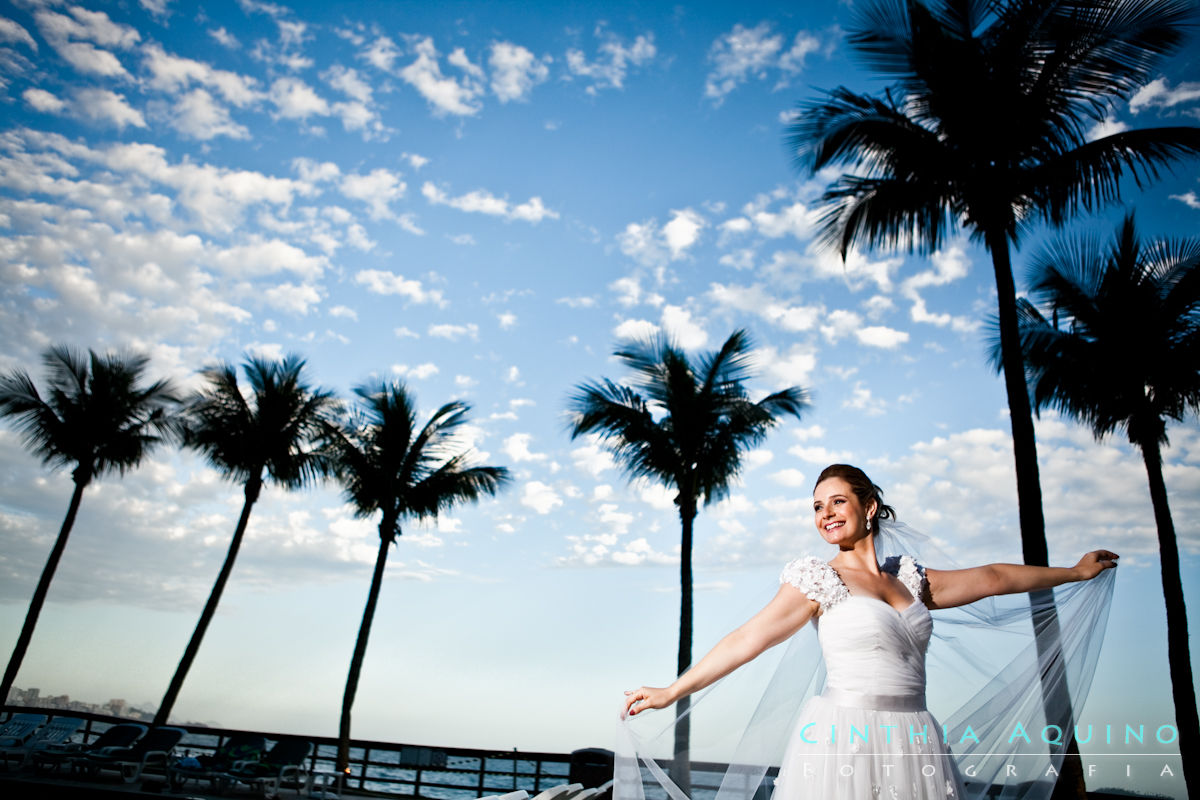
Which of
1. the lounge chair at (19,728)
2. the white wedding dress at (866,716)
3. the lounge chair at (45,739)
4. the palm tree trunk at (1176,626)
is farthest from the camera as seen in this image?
the lounge chair at (19,728)

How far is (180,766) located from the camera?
44.0 feet

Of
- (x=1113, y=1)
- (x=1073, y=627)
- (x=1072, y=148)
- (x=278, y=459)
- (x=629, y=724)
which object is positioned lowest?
(x=629, y=724)

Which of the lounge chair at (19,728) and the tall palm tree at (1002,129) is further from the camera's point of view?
the lounge chair at (19,728)

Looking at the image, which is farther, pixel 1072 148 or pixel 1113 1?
pixel 1072 148

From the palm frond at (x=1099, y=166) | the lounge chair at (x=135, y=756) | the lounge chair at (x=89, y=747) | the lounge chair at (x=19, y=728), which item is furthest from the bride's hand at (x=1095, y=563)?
the lounge chair at (x=19, y=728)

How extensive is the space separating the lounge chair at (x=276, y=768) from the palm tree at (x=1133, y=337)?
16.0 meters

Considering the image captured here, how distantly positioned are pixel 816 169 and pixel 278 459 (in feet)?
49.4

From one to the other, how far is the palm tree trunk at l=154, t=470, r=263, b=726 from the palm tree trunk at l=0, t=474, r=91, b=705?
399 cm

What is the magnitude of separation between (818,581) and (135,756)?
638 inches

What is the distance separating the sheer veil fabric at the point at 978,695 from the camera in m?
2.67

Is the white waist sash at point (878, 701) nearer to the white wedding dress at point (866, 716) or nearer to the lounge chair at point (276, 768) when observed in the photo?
the white wedding dress at point (866, 716)

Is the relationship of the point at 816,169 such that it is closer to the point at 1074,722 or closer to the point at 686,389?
the point at 686,389

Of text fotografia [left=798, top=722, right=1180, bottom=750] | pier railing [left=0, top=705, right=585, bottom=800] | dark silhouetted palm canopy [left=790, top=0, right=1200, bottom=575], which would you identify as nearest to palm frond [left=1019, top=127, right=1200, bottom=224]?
dark silhouetted palm canopy [left=790, top=0, right=1200, bottom=575]

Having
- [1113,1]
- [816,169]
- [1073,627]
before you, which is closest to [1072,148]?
[1113,1]
